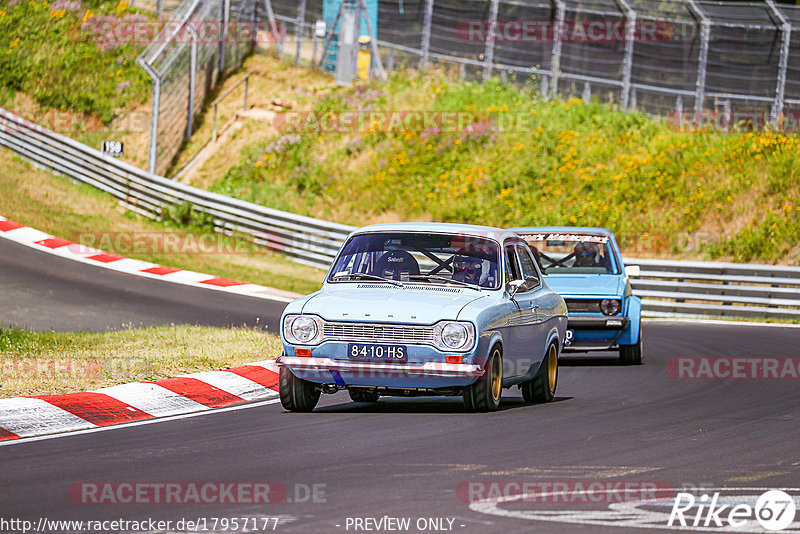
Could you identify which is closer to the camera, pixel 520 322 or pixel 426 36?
pixel 520 322

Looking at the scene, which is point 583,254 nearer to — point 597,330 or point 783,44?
point 597,330

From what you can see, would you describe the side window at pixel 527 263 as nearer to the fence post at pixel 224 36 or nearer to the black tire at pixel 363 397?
the black tire at pixel 363 397

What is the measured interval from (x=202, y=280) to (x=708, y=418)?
15255 millimetres

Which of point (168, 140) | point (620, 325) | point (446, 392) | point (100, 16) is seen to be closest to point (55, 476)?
point (446, 392)

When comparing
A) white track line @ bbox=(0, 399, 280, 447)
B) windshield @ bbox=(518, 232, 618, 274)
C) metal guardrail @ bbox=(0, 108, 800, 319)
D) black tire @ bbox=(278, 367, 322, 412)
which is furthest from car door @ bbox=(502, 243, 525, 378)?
metal guardrail @ bbox=(0, 108, 800, 319)

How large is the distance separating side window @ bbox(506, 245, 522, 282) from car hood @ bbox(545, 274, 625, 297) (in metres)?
3.89

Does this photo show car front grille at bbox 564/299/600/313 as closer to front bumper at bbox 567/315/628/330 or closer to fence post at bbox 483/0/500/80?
front bumper at bbox 567/315/628/330

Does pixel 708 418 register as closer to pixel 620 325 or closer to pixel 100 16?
pixel 620 325

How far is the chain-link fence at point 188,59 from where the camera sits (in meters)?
33.3

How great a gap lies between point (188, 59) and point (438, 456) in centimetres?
2862

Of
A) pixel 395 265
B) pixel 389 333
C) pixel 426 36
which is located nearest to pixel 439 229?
pixel 395 265

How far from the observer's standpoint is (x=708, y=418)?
34.9 ft

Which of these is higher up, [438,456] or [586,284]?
[438,456]

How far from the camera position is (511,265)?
11.6 m
